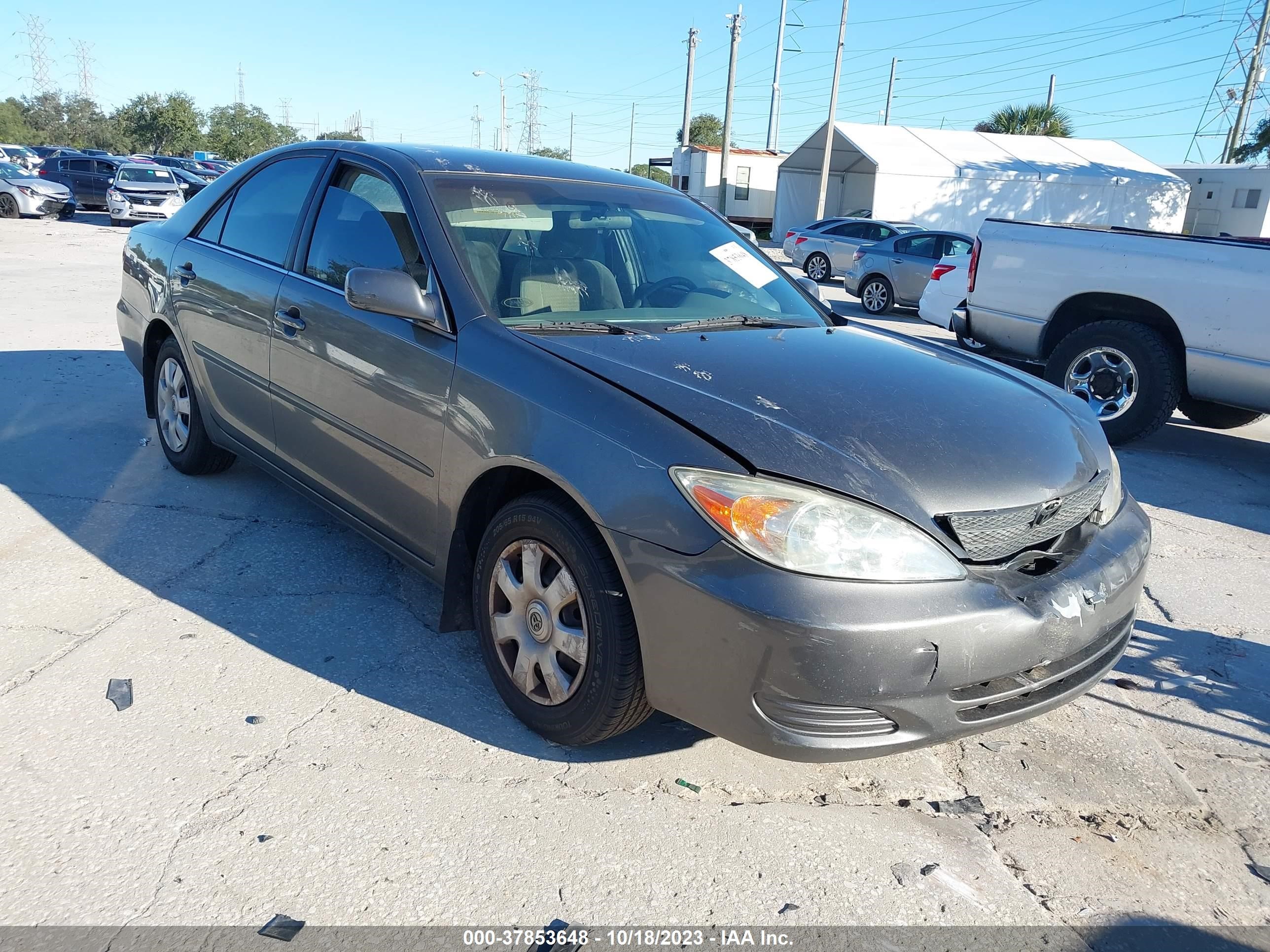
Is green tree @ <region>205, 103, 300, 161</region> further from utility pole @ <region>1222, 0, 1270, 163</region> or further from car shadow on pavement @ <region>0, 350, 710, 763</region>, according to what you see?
car shadow on pavement @ <region>0, 350, 710, 763</region>

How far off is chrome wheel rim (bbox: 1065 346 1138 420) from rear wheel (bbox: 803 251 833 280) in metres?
12.5

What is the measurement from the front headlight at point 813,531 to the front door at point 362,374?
109 cm

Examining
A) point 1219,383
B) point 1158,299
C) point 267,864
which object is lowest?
point 267,864

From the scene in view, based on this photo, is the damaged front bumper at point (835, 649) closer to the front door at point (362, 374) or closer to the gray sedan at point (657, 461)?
the gray sedan at point (657, 461)

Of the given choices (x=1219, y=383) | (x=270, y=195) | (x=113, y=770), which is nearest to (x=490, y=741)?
(x=113, y=770)

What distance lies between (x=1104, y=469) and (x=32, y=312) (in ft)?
33.9

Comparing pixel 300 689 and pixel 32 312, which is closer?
pixel 300 689

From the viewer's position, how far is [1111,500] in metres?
3.06

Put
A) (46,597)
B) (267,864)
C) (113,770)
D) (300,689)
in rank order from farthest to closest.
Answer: (46,597)
(300,689)
(113,770)
(267,864)

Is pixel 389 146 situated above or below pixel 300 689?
above

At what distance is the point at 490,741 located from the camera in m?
2.90

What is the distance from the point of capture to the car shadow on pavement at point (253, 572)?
123 inches

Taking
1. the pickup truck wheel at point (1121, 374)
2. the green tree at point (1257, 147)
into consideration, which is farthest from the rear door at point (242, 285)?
the green tree at point (1257, 147)

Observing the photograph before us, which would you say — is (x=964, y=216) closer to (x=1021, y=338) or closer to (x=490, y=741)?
(x=1021, y=338)
